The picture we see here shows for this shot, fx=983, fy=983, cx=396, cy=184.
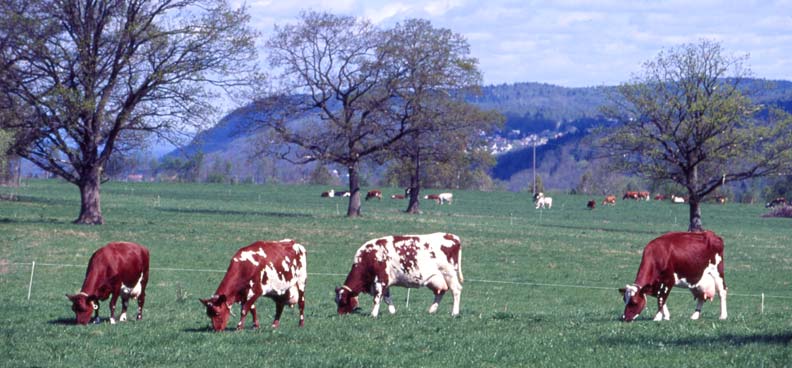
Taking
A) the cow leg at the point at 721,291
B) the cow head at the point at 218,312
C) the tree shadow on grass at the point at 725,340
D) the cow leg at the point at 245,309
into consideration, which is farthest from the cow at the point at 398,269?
the tree shadow on grass at the point at 725,340

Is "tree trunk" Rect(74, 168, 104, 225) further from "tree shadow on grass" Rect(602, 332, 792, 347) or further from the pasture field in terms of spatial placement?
"tree shadow on grass" Rect(602, 332, 792, 347)

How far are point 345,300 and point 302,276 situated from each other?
7.21ft

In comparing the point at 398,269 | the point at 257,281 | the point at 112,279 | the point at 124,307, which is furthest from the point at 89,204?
the point at 257,281

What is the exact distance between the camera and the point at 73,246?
3912 cm

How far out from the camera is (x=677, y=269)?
18609 millimetres

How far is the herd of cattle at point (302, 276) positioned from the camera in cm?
1733

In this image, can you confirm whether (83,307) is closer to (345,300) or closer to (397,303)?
(345,300)

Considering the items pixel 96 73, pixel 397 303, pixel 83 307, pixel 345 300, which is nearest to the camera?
pixel 83 307

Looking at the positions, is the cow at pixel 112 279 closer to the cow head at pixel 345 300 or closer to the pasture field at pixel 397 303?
the pasture field at pixel 397 303

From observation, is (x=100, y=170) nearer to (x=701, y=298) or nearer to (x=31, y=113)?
(x=31, y=113)

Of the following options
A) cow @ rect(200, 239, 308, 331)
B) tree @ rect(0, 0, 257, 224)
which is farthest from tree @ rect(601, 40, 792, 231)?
cow @ rect(200, 239, 308, 331)

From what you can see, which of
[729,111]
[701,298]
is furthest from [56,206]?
[701,298]

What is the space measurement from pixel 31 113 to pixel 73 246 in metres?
9.71

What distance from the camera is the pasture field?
46.7 ft
